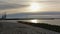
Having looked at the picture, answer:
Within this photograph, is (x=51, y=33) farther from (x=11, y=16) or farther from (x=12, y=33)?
(x=11, y=16)

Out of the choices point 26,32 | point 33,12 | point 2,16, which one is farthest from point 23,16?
point 26,32

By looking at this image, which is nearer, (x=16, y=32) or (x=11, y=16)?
(x=16, y=32)

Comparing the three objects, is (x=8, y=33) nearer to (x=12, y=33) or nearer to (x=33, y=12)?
(x=12, y=33)

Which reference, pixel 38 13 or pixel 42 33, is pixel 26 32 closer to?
pixel 42 33

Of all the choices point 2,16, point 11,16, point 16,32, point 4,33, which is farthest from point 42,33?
point 11,16

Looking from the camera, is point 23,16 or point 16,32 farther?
point 23,16

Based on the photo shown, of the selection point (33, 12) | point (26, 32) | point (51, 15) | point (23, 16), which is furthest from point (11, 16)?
point (26, 32)

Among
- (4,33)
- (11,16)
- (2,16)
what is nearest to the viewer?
(4,33)

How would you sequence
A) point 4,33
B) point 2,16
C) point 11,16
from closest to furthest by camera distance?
point 4,33 < point 2,16 < point 11,16
